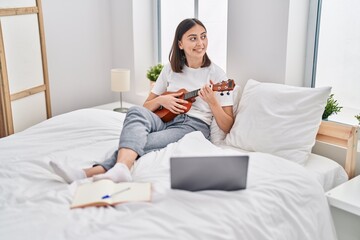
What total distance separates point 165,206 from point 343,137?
3.56 ft

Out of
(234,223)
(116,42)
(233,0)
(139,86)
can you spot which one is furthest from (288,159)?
(116,42)

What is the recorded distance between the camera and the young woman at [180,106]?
2.00 m

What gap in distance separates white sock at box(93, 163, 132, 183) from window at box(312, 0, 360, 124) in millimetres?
1265

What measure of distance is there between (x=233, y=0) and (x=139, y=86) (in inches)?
45.8

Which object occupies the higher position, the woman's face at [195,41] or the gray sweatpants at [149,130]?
the woman's face at [195,41]

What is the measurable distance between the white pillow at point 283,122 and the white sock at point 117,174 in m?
0.69

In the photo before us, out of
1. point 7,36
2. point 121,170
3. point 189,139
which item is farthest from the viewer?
point 7,36

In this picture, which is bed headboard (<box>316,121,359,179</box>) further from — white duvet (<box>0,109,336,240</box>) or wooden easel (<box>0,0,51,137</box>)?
wooden easel (<box>0,0,51,137</box>)

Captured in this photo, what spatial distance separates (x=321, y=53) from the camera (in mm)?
2434

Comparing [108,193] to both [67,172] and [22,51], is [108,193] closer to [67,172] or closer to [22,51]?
[67,172]

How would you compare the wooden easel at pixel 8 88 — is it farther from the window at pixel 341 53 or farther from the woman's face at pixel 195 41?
the window at pixel 341 53

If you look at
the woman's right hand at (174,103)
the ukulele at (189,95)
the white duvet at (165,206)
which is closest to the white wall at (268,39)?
the ukulele at (189,95)

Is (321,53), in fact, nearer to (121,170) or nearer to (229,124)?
(229,124)

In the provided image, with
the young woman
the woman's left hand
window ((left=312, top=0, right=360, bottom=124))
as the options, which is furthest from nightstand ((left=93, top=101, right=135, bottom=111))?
window ((left=312, top=0, right=360, bottom=124))
